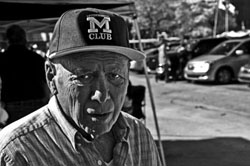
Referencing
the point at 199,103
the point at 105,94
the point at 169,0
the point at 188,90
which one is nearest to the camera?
the point at 105,94

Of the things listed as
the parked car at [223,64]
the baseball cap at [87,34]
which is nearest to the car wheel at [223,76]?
the parked car at [223,64]

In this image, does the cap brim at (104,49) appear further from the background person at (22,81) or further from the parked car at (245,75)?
the parked car at (245,75)

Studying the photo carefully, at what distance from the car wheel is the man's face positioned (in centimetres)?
1500

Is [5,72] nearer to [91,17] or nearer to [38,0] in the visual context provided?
[38,0]

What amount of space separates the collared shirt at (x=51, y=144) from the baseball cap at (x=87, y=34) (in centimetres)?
19

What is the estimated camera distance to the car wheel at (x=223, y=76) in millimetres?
15914

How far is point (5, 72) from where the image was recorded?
5312 mm

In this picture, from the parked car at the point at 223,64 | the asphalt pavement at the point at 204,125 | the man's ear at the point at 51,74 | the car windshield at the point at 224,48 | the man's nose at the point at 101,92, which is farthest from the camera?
the car windshield at the point at 224,48

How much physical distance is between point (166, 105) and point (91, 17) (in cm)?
1095

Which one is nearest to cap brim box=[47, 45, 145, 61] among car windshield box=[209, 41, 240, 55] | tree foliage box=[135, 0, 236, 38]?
car windshield box=[209, 41, 240, 55]

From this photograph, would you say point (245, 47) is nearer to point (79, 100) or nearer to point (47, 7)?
point (47, 7)

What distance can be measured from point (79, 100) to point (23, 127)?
193 mm

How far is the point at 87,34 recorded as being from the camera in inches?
49.1

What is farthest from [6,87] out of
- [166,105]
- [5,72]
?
[166,105]
